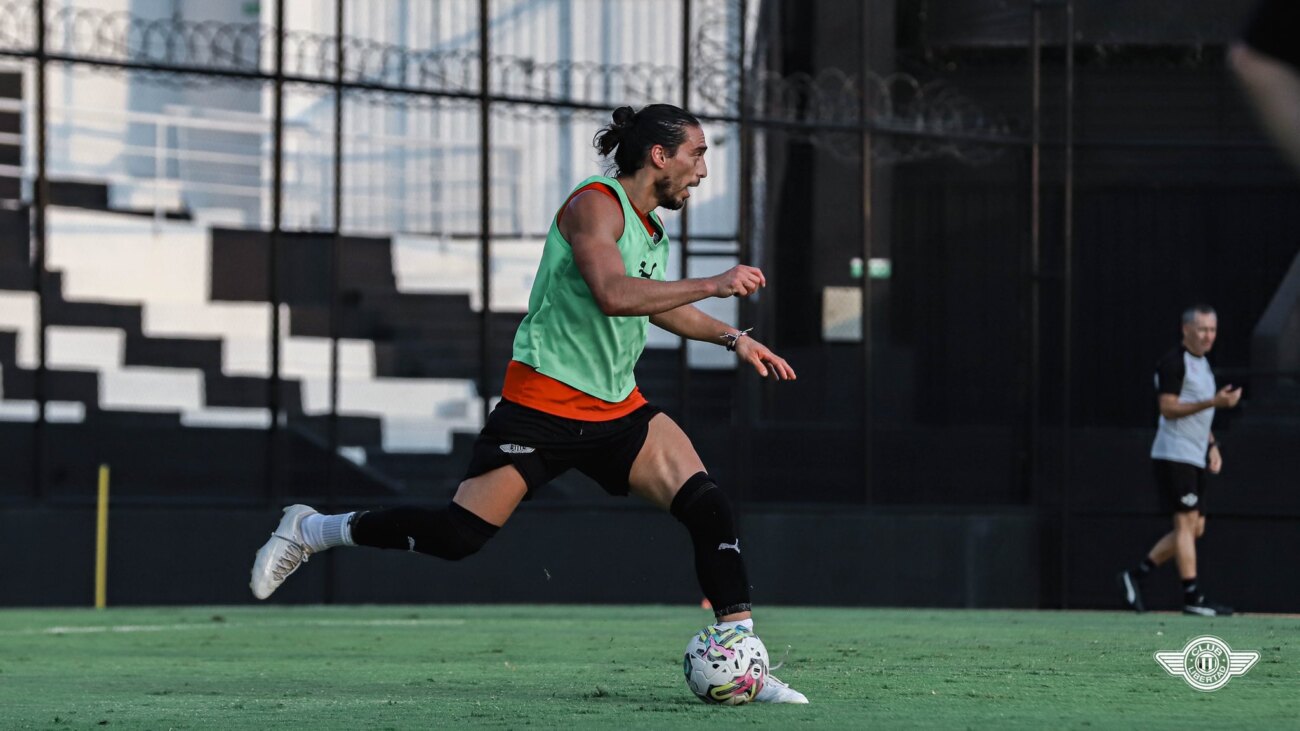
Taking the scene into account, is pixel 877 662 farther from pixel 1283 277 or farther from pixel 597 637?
pixel 1283 277

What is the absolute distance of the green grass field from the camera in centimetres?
567

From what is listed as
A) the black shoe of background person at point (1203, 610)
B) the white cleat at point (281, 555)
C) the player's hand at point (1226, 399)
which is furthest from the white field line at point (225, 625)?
the player's hand at point (1226, 399)

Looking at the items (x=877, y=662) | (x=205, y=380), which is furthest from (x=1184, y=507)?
(x=205, y=380)

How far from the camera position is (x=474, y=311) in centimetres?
1478

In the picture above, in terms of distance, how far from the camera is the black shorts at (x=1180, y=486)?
40.8 ft

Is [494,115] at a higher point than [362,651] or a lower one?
higher

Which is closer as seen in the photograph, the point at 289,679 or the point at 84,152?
the point at 289,679

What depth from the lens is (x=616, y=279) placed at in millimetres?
5844

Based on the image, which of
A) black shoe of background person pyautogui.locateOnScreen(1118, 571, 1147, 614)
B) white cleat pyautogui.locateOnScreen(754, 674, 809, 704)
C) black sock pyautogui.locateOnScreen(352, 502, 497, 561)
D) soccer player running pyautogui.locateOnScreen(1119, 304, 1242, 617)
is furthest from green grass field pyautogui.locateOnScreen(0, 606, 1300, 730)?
black shoe of background person pyautogui.locateOnScreen(1118, 571, 1147, 614)

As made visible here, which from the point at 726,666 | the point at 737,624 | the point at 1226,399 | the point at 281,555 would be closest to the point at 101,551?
the point at 281,555

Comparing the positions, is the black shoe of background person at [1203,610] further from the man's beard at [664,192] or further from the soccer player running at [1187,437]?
the man's beard at [664,192]

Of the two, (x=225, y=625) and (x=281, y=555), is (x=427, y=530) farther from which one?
(x=225, y=625)

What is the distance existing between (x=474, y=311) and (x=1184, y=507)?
211 inches

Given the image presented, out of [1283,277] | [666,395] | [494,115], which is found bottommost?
[666,395]
